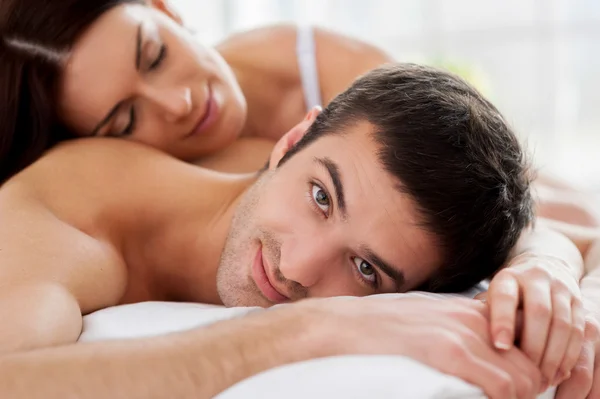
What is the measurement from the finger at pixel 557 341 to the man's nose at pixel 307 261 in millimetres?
341

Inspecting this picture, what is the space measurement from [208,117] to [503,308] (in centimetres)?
105

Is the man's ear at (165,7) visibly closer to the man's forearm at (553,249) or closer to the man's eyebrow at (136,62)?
the man's eyebrow at (136,62)

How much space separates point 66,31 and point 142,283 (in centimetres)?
59

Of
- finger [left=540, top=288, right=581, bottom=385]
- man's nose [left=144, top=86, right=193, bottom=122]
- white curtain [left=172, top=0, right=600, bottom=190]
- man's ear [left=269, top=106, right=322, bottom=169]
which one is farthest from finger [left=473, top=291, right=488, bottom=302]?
white curtain [left=172, top=0, right=600, bottom=190]

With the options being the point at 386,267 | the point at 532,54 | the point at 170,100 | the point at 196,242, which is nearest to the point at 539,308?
the point at 386,267

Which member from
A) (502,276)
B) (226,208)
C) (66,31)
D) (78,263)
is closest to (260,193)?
(226,208)

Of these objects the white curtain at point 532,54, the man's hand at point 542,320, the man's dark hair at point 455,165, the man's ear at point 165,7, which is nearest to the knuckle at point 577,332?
the man's hand at point 542,320

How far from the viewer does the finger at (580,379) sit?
963 millimetres

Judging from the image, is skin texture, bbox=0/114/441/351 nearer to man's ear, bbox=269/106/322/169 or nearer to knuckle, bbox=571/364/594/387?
man's ear, bbox=269/106/322/169

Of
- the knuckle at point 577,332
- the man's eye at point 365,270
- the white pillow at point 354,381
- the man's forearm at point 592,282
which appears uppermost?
the white pillow at point 354,381

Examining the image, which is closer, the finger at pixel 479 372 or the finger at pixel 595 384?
the finger at pixel 479 372

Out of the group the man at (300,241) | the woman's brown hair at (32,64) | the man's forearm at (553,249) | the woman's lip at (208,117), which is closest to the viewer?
the man at (300,241)

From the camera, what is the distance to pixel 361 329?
877 mm

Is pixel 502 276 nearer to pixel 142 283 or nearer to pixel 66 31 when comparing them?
pixel 142 283
